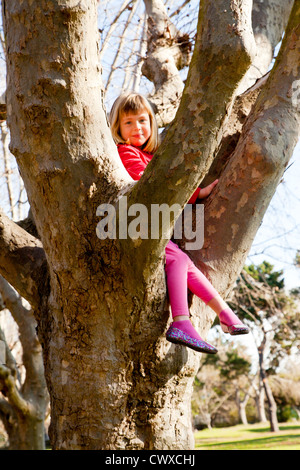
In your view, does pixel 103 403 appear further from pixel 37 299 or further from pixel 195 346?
pixel 37 299

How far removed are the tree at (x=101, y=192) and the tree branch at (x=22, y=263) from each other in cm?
20

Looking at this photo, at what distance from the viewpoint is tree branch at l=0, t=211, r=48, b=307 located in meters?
2.17

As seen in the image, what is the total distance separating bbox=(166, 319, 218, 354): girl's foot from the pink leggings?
57 millimetres

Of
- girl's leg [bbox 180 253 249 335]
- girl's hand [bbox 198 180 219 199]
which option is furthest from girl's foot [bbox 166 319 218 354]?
girl's hand [bbox 198 180 219 199]

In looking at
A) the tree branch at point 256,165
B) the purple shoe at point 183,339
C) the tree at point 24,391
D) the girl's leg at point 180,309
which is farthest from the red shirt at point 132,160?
the tree at point 24,391

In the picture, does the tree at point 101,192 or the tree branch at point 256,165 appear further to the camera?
the tree branch at point 256,165

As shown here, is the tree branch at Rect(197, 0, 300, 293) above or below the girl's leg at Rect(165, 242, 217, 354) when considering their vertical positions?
above

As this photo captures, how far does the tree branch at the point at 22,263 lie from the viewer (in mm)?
2170

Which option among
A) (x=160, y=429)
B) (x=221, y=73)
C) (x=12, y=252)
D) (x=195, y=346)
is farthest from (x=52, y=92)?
(x=160, y=429)

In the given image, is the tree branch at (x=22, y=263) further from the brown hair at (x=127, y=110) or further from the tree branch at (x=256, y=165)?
the brown hair at (x=127, y=110)

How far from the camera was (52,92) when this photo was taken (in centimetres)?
180

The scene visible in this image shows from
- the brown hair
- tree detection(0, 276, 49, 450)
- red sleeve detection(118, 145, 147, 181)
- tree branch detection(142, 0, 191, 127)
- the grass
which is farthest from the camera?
the grass

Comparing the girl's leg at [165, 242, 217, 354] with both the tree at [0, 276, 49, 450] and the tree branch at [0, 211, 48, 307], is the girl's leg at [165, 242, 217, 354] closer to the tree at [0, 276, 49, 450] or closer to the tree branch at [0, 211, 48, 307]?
the tree branch at [0, 211, 48, 307]

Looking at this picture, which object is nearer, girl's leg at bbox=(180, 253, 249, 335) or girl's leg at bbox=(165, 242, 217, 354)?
girl's leg at bbox=(165, 242, 217, 354)
